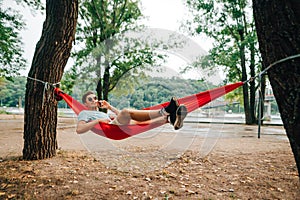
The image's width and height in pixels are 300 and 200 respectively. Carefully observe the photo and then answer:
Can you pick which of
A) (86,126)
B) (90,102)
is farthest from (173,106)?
(90,102)

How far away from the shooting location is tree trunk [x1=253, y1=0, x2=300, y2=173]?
96 cm

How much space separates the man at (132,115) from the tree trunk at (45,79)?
0.42 metres

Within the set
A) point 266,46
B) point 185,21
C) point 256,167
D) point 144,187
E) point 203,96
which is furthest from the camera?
point 185,21

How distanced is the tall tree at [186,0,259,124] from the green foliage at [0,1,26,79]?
6.78 meters

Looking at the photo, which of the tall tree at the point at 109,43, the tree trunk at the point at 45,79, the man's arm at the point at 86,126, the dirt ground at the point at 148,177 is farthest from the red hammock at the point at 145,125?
the tall tree at the point at 109,43

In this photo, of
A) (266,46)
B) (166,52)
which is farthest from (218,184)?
(166,52)

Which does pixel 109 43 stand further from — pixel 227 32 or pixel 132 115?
pixel 132 115

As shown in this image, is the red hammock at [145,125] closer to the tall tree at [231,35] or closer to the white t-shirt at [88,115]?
the white t-shirt at [88,115]

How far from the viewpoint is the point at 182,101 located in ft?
7.70

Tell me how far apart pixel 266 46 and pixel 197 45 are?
29.7 feet

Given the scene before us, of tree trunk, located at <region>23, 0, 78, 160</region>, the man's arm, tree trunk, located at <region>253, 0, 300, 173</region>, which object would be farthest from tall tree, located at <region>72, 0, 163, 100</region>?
tree trunk, located at <region>253, 0, 300, 173</region>

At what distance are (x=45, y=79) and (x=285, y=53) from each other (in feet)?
7.57

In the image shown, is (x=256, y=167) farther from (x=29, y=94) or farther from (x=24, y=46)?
(x=24, y=46)

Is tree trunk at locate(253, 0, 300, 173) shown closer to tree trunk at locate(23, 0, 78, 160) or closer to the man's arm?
the man's arm
